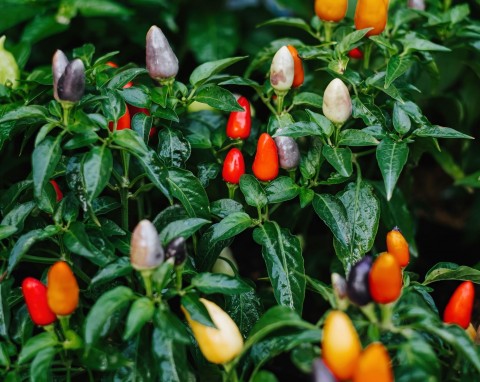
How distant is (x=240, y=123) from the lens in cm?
186

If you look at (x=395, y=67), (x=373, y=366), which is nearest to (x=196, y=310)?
(x=373, y=366)

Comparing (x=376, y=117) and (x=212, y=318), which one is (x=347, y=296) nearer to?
(x=212, y=318)

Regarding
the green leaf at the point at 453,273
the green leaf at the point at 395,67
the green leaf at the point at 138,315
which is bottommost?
the green leaf at the point at 453,273

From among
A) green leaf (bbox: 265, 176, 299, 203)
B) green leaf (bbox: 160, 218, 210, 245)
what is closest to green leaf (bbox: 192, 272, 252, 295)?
green leaf (bbox: 160, 218, 210, 245)

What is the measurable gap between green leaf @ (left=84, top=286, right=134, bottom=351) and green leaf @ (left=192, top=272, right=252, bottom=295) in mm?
140

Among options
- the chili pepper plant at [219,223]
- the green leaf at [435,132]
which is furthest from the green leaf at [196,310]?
the green leaf at [435,132]

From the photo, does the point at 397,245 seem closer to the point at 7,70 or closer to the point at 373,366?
the point at 373,366

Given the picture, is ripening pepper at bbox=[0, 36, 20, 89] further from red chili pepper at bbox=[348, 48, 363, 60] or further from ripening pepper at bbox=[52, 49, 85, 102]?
red chili pepper at bbox=[348, 48, 363, 60]

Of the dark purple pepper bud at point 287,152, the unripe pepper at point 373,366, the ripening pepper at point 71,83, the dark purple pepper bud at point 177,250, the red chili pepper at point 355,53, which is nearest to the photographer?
the unripe pepper at point 373,366

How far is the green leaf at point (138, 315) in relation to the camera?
1304 millimetres

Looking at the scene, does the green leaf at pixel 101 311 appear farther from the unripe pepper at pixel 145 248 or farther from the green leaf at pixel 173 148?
the green leaf at pixel 173 148

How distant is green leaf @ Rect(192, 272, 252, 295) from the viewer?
1.44 m

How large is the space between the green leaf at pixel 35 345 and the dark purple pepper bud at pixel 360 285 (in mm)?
Answer: 573

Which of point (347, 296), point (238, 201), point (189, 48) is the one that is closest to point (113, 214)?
point (238, 201)
